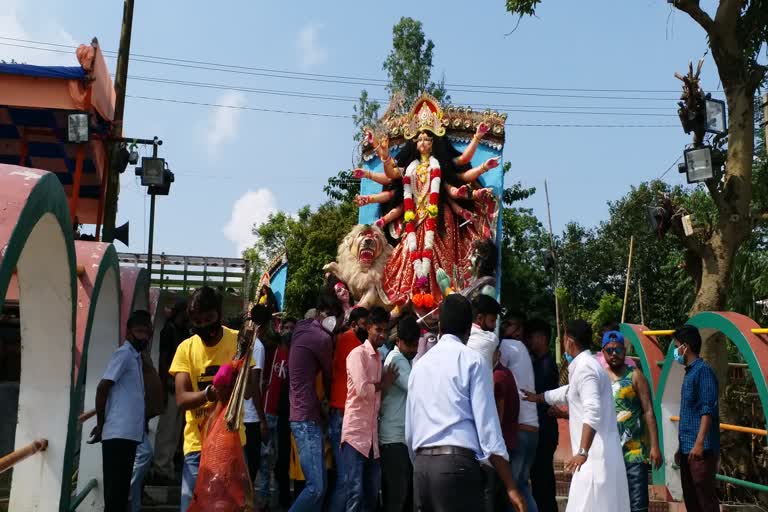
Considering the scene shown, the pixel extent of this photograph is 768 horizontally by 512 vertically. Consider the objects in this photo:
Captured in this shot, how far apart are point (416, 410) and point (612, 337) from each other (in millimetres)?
2418

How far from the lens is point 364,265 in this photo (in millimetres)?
12773

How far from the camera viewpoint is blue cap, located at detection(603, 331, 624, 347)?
239 inches

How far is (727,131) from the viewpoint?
8898mm

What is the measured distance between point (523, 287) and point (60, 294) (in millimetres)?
26948

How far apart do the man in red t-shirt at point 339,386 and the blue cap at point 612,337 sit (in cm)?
176

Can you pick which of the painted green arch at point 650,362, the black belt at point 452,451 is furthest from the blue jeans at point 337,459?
the painted green arch at point 650,362

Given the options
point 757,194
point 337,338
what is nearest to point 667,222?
point 757,194

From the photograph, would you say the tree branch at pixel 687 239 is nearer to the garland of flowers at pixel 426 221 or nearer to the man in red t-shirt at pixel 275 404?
the man in red t-shirt at pixel 275 404

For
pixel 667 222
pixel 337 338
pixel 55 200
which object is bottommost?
pixel 337 338

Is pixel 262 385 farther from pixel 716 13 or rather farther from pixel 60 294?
pixel 716 13

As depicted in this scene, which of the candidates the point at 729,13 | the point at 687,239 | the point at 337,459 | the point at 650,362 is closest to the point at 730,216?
the point at 687,239

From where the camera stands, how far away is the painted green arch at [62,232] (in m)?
3.32

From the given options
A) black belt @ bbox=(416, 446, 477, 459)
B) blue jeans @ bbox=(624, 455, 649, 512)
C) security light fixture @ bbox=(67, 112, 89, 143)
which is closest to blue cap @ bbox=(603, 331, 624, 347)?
blue jeans @ bbox=(624, 455, 649, 512)

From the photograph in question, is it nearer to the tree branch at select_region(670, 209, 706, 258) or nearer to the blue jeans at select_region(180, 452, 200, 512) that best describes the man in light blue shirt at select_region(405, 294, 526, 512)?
the blue jeans at select_region(180, 452, 200, 512)
